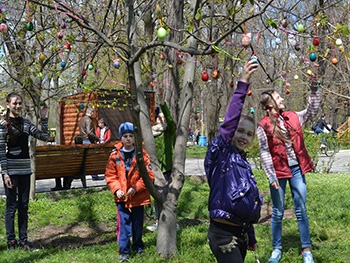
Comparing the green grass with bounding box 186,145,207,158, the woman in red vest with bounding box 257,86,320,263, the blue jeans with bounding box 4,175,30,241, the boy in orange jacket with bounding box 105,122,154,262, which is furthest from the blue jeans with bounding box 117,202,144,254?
the green grass with bounding box 186,145,207,158

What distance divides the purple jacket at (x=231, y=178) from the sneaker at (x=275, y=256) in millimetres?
1749

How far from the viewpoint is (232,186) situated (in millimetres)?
3473

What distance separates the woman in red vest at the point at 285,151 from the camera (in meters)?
5.12

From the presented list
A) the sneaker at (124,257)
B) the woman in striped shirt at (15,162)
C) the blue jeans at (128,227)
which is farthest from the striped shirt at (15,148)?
the sneaker at (124,257)

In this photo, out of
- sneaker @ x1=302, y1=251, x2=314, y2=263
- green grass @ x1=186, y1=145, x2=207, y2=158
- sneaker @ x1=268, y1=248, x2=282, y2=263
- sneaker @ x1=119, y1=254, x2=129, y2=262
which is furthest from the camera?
green grass @ x1=186, y1=145, x2=207, y2=158

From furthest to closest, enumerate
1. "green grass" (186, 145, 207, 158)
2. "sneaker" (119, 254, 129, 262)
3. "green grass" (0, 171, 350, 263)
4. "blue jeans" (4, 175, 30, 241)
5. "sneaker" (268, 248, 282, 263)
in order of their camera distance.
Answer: "green grass" (186, 145, 207, 158)
"blue jeans" (4, 175, 30, 241)
"green grass" (0, 171, 350, 263)
"sneaker" (119, 254, 129, 262)
"sneaker" (268, 248, 282, 263)

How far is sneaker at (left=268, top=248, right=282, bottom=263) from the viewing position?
17.0 ft

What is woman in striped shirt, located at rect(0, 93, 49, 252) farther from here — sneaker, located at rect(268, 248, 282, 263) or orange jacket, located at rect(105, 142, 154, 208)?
sneaker, located at rect(268, 248, 282, 263)

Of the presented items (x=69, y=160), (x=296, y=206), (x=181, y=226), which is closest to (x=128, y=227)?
(x=296, y=206)

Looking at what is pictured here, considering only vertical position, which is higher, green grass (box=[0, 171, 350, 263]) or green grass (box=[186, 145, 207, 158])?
green grass (box=[0, 171, 350, 263])

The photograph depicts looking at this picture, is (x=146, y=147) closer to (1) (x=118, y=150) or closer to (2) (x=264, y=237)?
(1) (x=118, y=150)

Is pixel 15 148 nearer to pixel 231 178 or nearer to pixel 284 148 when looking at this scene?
pixel 284 148

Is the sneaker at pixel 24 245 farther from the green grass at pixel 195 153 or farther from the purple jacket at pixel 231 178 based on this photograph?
the green grass at pixel 195 153

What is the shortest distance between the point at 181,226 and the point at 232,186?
3808 millimetres
